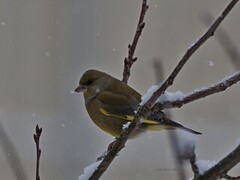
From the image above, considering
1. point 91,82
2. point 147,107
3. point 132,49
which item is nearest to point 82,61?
point 91,82

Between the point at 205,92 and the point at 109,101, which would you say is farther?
the point at 109,101

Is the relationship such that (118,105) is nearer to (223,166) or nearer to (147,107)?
(147,107)

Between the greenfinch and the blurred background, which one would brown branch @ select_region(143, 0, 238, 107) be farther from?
the blurred background

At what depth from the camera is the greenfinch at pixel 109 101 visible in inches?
63.9

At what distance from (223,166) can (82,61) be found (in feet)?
8.19

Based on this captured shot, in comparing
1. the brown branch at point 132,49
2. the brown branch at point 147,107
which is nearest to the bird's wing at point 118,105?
the brown branch at point 132,49

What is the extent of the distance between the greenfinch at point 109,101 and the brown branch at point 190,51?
3.13ft

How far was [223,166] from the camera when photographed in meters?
0.41

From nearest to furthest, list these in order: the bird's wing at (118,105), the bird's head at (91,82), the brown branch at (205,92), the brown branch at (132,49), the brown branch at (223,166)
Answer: the brown branch at (223,166), the brown branch at (205,92), the brown branch at (132,49), the bird's wing at (118,105), the bird's head at (91,82)

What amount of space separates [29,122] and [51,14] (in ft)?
1.65

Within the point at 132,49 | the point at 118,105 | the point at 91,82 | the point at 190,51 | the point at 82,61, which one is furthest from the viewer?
the point at 82,61

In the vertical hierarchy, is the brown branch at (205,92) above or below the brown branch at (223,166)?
above

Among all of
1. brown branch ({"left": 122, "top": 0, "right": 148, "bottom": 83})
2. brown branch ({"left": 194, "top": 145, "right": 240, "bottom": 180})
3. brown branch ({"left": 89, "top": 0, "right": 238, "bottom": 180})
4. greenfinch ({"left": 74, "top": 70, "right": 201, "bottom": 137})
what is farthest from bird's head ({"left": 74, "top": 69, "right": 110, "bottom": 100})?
brown branch ({"left": 194, "top": 145, "right": 240, "bottom": 180})

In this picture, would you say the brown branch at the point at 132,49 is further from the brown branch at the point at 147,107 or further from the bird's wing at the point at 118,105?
the bird's wing at the point at 118,105
